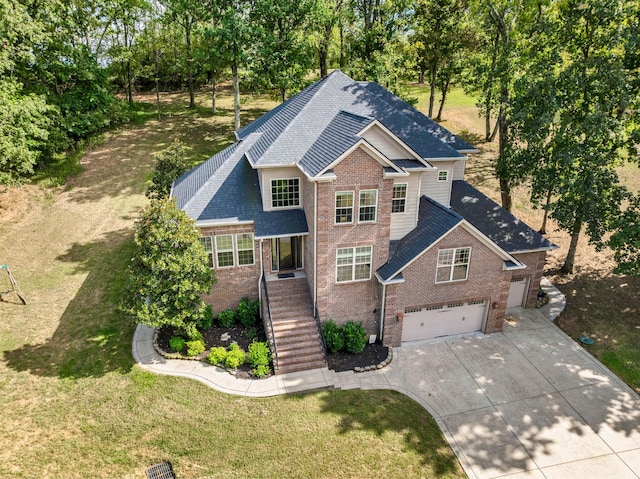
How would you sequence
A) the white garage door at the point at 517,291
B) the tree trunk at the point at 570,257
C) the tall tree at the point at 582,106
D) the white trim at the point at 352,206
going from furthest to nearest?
1. the tree trunk at the point at 570,257
2. the white garage door at the point at 517,291
3. the tall tree at the point at 582,106
4. the white trim at the point at 352,206

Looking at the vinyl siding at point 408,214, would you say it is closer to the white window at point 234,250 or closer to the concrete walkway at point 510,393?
the concrete walkway at point 510,393

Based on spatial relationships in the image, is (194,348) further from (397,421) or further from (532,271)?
(532,271)

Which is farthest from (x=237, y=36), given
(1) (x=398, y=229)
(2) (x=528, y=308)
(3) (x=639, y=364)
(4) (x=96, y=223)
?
(3) (x=639, y=364)

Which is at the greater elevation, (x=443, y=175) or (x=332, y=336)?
(x=443, y=175)

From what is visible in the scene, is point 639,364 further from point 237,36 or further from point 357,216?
point 237,36

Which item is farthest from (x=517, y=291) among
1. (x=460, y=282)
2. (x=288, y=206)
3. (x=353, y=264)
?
(x=288, y=206)

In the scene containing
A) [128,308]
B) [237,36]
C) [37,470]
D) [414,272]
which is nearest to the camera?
[37,470]

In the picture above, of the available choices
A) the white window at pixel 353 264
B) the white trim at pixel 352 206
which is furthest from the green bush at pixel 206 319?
the white trim at pixel 352 206
